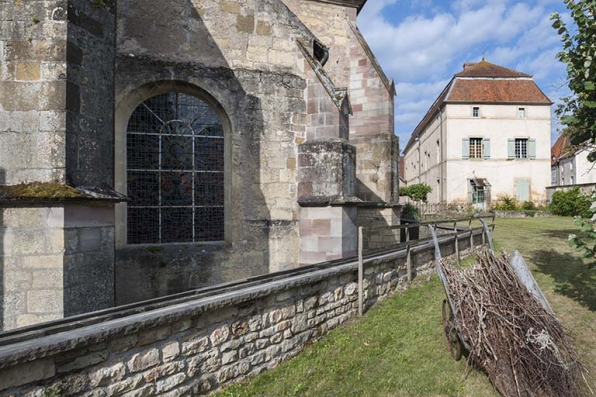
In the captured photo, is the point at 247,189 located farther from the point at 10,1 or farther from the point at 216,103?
the point at 10,1

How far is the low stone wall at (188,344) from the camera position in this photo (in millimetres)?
2377

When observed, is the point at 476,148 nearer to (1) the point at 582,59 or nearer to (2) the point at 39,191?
(1) the point at 582,59

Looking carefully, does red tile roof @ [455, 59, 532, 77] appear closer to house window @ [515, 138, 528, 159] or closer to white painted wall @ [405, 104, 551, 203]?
white painted wall @ [405, 104, 551, 203]

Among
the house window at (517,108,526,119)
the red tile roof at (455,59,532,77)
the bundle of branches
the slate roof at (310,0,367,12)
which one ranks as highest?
the red tile roof at (455,59,532,77)

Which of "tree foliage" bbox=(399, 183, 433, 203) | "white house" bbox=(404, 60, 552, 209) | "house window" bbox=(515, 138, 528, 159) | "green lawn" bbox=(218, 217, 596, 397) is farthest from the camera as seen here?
"tree foliage" bbox=(399, 183, 433, 203)

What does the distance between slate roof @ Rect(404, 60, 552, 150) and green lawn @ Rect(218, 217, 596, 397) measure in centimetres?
2556

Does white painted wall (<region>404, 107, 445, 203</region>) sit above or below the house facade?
above

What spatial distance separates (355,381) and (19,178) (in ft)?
13.9

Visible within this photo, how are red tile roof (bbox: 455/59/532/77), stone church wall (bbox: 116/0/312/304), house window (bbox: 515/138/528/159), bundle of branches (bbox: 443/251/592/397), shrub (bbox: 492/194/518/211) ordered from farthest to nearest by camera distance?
red tile roof (bbox: 455/59/532/77) < house window (bbox: 515/138/528/159) < shrub (bbox: 492/194/518/211) < stone church wall (bbox: 116/0/312/304) < bundle of branches (bbox: 443/251/592/397)

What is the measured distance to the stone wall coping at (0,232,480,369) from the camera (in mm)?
2254

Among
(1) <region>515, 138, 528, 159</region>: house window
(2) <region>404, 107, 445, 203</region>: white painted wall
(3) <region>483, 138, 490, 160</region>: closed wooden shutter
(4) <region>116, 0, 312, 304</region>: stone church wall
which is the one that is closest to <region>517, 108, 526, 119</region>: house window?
(1) <region>515, 138, 528, 159</region>: house window

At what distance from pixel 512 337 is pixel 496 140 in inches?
1169

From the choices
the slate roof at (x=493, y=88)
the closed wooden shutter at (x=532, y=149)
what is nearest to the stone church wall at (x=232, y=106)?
the slate roof at (x=493, y=88)

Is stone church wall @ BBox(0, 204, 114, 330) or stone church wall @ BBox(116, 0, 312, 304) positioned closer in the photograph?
stone church wall @ BBox(0, 204, 114, 330)
